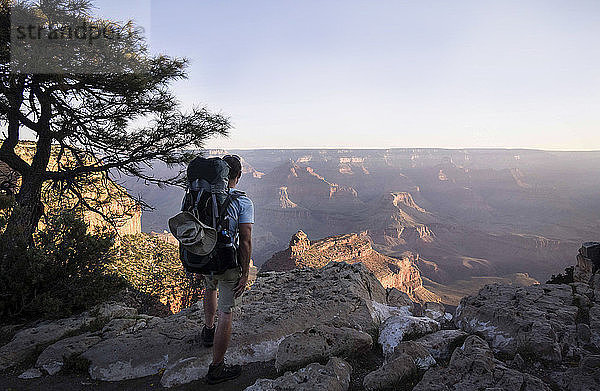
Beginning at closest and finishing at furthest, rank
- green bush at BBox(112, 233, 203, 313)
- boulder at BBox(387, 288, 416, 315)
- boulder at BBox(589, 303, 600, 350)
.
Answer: boulder at BBox(589, 303, 600, 350) → boulder at BBox(387, 288, 416, 315) → green bush at BBox(112, 233, 203, 313)

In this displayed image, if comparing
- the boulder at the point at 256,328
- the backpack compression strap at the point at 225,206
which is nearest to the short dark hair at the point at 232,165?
the backpack compression strap at the point at 225,206

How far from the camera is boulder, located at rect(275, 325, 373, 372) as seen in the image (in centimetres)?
319

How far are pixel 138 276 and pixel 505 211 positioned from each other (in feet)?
407

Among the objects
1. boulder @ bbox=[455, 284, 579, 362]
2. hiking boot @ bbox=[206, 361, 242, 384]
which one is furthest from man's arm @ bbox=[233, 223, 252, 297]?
boulder @ bbox=[455, 284, 579, 362]

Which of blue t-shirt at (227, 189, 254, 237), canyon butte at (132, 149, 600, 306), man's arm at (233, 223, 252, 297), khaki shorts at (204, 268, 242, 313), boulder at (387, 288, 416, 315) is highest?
blue t-shirt at (227, 189, 254, 237)

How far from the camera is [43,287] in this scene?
551 centimetres

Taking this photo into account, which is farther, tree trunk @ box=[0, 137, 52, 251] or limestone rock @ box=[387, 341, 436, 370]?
tree trunk @ box=[0, 137, 52, 251]

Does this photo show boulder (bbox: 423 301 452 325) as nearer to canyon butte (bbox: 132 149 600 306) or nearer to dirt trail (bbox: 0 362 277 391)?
dirt trail (bbox: 0 362 277 391)

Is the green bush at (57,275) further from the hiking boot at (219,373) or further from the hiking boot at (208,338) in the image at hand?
the hiking boot at (219,373)

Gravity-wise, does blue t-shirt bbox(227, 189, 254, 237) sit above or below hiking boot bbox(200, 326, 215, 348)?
above

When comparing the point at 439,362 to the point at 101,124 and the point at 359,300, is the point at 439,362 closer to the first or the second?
the point at 359,300

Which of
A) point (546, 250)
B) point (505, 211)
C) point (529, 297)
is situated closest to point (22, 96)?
point (529, 297)

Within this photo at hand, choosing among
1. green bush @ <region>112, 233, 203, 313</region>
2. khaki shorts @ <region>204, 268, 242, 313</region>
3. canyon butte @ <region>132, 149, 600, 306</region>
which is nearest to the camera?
khaki shorts @ <region>204, 268, 242, 313</region>

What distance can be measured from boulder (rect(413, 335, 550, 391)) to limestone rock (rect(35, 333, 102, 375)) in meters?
3.83
